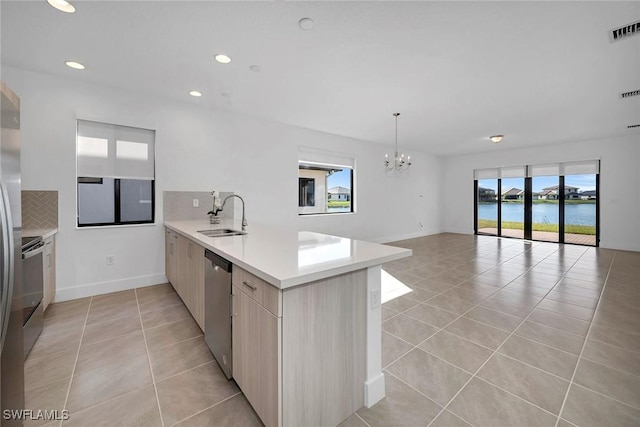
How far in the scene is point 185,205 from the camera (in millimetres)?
3971

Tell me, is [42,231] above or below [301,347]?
above

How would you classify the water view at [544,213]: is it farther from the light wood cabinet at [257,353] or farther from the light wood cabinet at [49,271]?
the light wood cabinet at [49,271]

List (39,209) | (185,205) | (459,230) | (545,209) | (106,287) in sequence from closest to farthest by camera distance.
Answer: (39,209)
(106,287)
(185,205)
(545,209)
(459,230)

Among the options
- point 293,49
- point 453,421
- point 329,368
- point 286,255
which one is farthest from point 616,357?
point 293,49

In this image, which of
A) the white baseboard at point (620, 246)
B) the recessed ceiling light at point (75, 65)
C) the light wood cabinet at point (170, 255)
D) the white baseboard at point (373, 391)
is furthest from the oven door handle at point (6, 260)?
the white baseboard at point (620, 246)

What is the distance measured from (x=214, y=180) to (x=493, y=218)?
8249mm

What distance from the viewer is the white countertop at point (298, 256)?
1244mm

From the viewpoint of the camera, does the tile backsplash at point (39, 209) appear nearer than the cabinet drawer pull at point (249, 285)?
No

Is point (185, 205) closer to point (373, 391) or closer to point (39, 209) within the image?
point (39, 209)

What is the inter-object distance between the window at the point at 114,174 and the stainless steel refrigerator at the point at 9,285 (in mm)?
2406

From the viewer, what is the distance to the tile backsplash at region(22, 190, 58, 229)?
3.01 metres

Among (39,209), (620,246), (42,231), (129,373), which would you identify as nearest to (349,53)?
(129,373)

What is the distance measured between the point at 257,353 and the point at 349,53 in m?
2.76

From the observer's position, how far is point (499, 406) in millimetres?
1605
